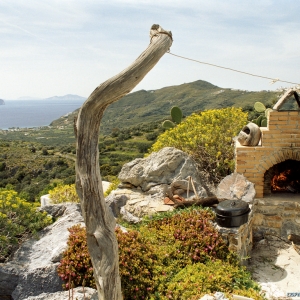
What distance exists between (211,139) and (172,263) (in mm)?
5373

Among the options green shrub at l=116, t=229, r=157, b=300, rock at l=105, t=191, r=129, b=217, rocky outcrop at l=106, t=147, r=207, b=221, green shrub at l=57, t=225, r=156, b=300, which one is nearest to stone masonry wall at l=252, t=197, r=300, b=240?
rocky outcrop at l=106, t=147, r=207, b=221

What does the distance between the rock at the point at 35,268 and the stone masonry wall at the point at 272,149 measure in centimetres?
415

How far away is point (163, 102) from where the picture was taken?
8906 cm

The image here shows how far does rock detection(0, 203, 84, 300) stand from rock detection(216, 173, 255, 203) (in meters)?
3.50

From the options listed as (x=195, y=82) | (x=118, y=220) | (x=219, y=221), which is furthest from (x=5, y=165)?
(x=195, y=82)

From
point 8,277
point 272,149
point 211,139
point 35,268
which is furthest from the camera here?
point 211,139

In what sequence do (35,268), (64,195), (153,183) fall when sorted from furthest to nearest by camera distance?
(64,195) < (153,183) < (35,268)

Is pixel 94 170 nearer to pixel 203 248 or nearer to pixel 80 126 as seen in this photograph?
pixel 80 126

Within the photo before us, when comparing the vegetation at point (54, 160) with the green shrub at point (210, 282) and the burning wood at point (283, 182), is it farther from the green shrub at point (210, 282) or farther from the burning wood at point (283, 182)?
the green shrub at point (210, 282)

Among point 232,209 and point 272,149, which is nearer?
point 232,209

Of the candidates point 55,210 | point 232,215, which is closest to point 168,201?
point 232,215

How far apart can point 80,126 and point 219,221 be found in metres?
3.68

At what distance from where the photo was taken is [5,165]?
36.9m

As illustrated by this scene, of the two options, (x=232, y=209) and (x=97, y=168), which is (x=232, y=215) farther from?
(x=97, y=168)
